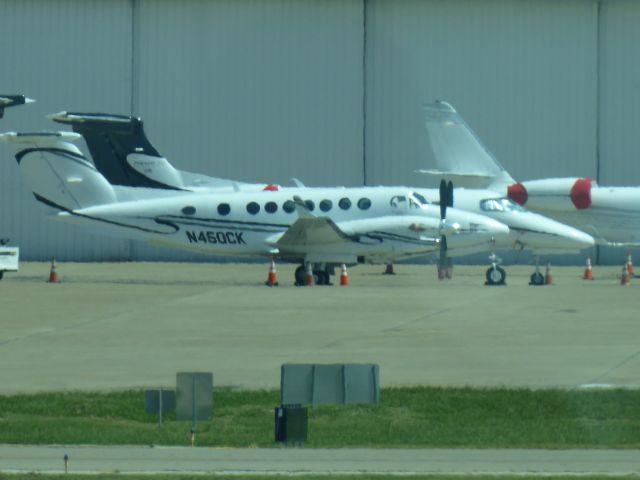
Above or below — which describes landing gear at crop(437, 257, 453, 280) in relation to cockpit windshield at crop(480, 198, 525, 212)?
below

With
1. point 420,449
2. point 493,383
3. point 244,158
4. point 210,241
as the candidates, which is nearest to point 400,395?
point 493,383

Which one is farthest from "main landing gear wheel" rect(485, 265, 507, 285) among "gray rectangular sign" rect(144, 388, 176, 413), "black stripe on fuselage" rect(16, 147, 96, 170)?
"gray rectangular sign" rect(144, 388, 176, 413)

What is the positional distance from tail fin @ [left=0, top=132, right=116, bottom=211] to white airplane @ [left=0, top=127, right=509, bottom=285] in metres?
0.03

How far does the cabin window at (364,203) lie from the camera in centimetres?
3756

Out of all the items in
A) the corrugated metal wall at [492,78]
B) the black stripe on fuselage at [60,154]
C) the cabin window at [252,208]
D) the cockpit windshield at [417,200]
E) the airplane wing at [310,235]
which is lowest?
the airplane wing at [310,235]

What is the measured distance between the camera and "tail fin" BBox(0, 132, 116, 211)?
37625 mm

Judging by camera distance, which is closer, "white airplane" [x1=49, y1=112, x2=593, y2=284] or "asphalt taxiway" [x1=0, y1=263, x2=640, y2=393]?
"asphalt taxiway" [x1=0, y1=263, x2=640, y2=393]

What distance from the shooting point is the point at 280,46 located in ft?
171

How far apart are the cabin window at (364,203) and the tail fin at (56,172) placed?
676cm

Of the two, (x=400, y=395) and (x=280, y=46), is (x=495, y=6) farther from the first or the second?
(x=400, y=395)

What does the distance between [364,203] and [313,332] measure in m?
12.2

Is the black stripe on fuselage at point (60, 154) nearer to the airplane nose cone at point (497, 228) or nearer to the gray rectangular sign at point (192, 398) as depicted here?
the airplane nose cone at point (497, 228)

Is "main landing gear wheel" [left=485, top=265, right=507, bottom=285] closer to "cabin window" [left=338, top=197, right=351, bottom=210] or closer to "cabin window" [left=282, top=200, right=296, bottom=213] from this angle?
"cabin window" [left=338, top=197, right=351, bottom=210]

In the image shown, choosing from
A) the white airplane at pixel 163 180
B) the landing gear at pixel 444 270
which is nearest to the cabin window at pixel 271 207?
the white airplane at pixel 163 180
